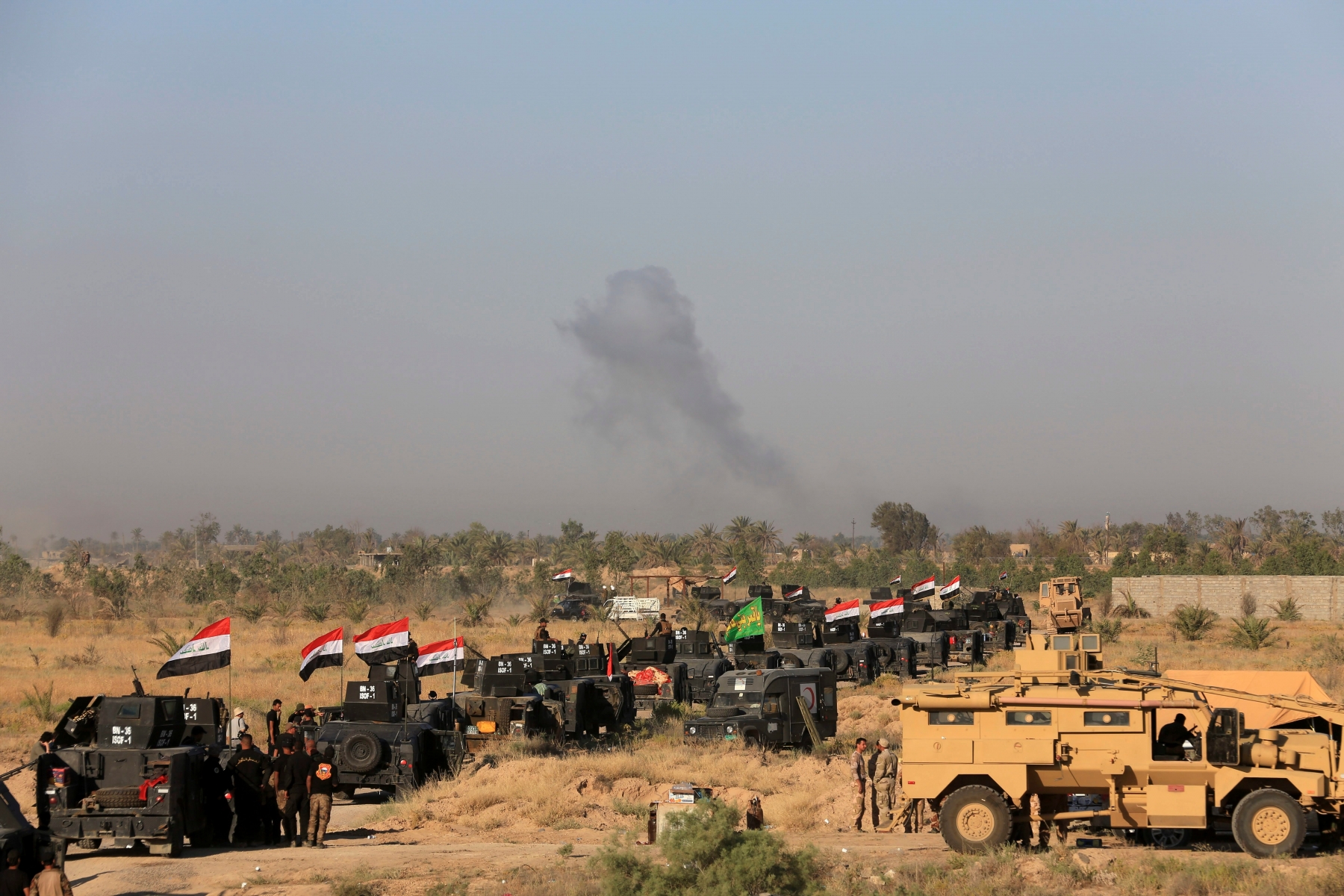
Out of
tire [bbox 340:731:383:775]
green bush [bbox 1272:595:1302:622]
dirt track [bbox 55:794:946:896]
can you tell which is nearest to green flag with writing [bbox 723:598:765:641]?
tire [bbox 340:731:383:775]

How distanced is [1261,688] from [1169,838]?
12.3 ft

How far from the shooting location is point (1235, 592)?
A: 218ft

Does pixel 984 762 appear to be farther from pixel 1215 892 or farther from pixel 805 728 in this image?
pixel 805 728

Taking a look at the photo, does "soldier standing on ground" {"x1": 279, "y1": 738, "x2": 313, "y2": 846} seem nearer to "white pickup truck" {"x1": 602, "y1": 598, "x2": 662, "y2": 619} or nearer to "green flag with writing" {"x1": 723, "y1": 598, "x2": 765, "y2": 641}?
"green flag with writing" {"x1": 723, "y1": 598, "x2": 765, "y2": 641}

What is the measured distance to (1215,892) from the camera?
521 inches

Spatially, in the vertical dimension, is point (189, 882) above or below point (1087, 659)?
below

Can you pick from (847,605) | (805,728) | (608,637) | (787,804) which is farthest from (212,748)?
(608,637)

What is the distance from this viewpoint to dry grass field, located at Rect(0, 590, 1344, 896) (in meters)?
14.0

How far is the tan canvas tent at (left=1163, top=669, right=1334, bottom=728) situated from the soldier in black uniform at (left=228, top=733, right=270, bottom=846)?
11912 millimetres

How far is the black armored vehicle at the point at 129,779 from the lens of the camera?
629 inches

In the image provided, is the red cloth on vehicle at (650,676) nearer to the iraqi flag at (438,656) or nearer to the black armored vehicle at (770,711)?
the black armored vehicle at (770,711)

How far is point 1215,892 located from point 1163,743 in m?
3.13

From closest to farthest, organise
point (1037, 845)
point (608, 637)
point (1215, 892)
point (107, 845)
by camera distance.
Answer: point (1215, 892) → point (1037, 845) → point (107, 845) → point (608, 637)

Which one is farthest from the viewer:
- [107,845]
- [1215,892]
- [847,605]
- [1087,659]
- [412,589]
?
[412,589]
